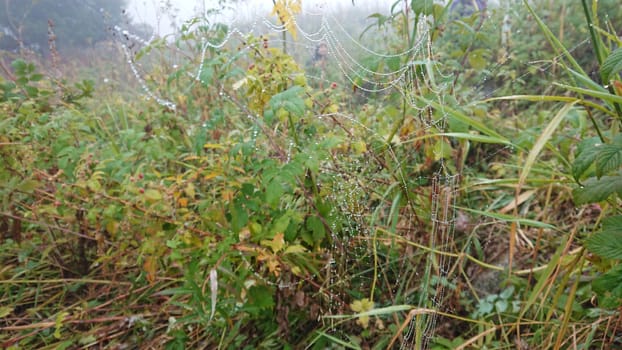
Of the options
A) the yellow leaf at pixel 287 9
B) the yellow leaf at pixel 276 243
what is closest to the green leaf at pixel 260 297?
the yellow leaf at pixel 276 243

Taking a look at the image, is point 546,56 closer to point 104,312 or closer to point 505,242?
point 505,242

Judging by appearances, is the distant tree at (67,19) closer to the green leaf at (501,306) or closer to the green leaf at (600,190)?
the green leaf at (501,306)

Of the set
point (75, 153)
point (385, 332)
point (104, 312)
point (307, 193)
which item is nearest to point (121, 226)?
point (75, 153)

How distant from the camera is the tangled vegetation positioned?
1.15 meters

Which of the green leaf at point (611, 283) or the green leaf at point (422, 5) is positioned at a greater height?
the green leaf at point (422, 5)

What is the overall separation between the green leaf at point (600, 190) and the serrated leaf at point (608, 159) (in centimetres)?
8

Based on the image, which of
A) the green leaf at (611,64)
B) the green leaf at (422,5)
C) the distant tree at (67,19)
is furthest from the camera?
the distant tree at (67,19)

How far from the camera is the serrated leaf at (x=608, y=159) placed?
2.78ft

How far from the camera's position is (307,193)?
1.34 meters

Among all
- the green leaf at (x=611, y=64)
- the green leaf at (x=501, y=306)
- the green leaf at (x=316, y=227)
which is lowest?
the green leaf at (x=501, y=306)

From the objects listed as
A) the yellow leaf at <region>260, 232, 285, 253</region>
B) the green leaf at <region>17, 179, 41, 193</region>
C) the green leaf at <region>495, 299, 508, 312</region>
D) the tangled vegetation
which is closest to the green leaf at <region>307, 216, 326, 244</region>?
the tangled vegetation

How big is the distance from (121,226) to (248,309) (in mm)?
559

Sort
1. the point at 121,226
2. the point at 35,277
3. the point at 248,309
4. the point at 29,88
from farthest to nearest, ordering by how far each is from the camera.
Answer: the point at 29,88 < the point at 35,277 < the point at 121,226 < the point at 248,309

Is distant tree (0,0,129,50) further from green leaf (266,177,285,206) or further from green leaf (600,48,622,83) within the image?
green leaf (600,48,622,83)
